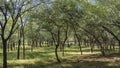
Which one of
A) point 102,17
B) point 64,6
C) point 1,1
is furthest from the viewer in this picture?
point 102,17

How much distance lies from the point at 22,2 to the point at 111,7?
42.6ft

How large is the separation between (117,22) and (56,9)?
31.3ft

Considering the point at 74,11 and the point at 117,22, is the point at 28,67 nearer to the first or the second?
the point at 74,11

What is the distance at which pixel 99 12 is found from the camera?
36.2 m

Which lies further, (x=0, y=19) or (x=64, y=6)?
(x=64, y=6)

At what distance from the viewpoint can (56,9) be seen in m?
33.6

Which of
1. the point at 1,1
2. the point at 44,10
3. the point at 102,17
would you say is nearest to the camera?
the point at 1,1

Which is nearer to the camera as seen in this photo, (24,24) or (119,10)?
(119,10)

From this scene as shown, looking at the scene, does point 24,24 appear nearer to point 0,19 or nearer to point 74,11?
point 74,11

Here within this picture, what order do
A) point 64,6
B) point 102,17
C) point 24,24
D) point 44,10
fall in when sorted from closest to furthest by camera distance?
point 64,6 < point 44,10 < point 102,17 < point 24,24

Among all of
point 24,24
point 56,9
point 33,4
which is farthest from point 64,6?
point 24,24

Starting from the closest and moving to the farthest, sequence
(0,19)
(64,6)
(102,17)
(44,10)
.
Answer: (0,19) → (64,6) → (44,10) → (102,17)

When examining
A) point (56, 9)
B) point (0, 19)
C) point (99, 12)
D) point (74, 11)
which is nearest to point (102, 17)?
point (99, 12)

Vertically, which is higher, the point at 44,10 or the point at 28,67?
the point at 44,10
